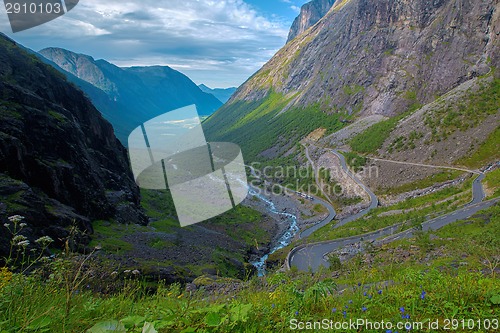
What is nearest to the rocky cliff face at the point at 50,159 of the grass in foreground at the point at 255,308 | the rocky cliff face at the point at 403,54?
the grass in foreground at the point at 255,308

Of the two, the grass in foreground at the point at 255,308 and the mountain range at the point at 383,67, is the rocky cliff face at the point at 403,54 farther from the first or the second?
the grass in foreground at the point at 255,308

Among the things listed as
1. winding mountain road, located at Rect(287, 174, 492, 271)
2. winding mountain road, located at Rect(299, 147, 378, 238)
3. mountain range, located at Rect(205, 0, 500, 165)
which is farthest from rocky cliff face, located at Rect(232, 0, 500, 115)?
winding mountain road, located at Rect(287, 174, 492, 271)

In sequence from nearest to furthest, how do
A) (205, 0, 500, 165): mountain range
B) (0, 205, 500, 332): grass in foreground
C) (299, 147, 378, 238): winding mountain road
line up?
(0, 205, 500, 332): grass in foreground, (299, 147, 378, 238): winding mountain road, (205, 0, 500, 165): mountain range

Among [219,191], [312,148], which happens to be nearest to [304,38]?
[312,148]

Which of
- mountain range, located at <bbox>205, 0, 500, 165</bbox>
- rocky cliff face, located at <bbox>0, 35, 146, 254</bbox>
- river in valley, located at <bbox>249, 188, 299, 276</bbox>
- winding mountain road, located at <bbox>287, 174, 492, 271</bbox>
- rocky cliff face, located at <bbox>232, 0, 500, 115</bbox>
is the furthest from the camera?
mountain range, located at <bbox>205, 0, 500, 165</bbox>

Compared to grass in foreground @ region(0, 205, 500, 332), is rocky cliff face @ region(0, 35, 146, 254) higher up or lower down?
lower down

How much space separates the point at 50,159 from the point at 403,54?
283 ft

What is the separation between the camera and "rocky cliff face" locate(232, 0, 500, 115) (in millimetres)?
69062

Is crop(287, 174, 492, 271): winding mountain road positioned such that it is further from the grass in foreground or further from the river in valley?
the grass in foreground

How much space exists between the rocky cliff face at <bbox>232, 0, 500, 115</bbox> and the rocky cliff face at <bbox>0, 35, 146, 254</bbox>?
218ft

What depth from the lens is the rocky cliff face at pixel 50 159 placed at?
2368 centimetres

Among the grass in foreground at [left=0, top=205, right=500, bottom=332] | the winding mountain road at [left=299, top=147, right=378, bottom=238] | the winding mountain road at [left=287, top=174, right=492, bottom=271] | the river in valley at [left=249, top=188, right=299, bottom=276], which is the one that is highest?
the grass in foreground at [left=0, top=205, right=500, bottom=332]

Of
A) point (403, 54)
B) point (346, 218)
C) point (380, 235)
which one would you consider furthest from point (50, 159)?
point (403, 54)

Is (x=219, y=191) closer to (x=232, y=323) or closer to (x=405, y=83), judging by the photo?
(x=405, y=83)
